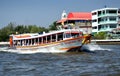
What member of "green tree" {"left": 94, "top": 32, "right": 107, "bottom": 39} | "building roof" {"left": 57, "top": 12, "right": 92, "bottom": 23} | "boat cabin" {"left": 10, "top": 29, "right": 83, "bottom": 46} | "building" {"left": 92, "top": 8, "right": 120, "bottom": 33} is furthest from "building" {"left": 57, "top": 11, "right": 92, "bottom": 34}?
"boat cabin" {"left": 10, "top": 29, "right": 83, "bottom": 46}

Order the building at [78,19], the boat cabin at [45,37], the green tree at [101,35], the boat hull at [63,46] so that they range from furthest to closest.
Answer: the building at [78,19] < the green tree at [101,35] < the boat cabin at [45,37] < the boat hull at [63,46]

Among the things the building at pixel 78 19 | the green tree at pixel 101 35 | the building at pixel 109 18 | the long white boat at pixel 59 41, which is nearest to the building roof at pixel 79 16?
the building at pixel 78 19

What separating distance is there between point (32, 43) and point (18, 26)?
5115 centimetres

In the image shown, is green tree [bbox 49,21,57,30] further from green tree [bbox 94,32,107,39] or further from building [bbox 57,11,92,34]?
green tree [bbox 94,32,107,39]

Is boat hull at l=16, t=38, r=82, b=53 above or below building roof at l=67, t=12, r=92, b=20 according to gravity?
below

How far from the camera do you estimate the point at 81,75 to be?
17.0 metres

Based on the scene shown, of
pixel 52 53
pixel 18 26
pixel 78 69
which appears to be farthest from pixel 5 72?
pixel 18 26

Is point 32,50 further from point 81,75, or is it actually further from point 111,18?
point 111,18

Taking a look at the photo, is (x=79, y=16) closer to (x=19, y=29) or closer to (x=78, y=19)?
(x=78, y=19)

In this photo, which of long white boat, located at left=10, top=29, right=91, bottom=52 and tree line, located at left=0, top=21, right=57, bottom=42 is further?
tree line, located at left=0, top=21, right=57, bottom=42

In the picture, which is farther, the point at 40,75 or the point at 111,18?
the point at 111,18

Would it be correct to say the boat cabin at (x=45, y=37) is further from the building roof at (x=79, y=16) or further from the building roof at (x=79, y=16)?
the building roof at (x=79, y=16)

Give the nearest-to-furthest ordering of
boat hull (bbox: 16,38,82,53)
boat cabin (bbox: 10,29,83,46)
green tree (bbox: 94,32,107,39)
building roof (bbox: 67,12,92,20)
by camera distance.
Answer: boat hull (bbox: 16,38,82,53) → boat cabin (bbox: 10,29,83,46) → green tree (bbox: 94,32,107,39) → building roof (bbox: 67,12,92,20)

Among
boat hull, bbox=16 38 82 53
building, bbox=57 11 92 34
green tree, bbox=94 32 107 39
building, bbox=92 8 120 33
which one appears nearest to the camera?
boat hull, bbox=16 38 82 53
